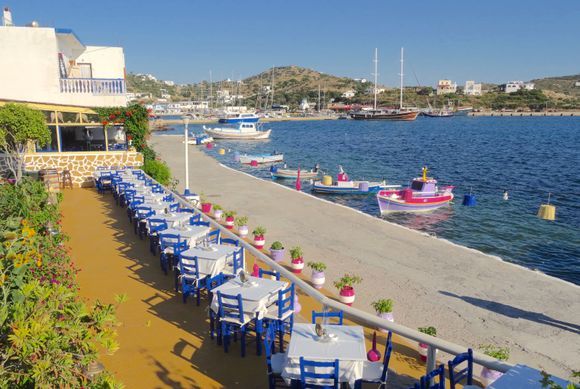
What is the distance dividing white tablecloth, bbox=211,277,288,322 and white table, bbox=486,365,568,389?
324 cm

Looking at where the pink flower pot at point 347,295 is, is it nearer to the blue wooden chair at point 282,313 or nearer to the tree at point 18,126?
the blue wooden chair at point 282,313

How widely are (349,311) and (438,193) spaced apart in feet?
64.9

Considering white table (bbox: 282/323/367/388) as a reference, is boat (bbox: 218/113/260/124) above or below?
above

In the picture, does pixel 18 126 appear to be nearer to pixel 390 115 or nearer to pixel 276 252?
pixel 276 252

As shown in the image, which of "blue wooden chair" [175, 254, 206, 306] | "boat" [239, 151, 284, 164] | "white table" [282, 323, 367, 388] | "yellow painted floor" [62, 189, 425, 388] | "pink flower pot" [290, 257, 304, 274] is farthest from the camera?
"boat" [239, 151, 284, 164]

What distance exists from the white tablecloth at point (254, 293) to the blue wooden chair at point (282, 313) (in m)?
0.11

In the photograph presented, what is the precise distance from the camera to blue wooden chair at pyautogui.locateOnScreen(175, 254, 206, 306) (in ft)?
25.4

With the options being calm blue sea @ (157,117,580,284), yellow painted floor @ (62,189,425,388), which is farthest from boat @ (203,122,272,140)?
yellow painted floor @ (62,189,425,388)

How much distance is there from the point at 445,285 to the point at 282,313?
19.6 ft

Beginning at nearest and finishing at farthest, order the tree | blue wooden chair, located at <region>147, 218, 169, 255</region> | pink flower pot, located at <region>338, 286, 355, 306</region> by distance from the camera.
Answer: pink flower pot, located at <region>338, 286, 355, 306</region>, blue wooden chair, located at <region>147, 218, 169, 255</region>, the tree

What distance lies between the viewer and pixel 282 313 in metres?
6.44

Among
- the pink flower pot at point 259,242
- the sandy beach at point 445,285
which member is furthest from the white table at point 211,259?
the pink flower pot at point 259,242

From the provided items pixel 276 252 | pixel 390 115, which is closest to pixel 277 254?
pixel 276 252

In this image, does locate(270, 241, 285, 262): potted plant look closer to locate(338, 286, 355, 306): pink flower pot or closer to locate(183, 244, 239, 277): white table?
locate(338, 286, 355, 306): pink flower pot
